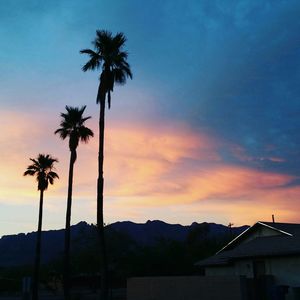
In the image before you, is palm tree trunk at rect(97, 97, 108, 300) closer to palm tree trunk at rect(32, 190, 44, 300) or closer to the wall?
the wall

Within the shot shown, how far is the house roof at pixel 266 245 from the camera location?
28.6 meters

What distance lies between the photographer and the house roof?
28.6 meters

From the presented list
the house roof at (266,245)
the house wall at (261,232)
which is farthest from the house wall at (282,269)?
the house wall at (261,232)

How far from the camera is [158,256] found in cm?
5484

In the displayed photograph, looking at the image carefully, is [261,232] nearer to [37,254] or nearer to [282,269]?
[282,269]

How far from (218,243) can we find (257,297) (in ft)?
128

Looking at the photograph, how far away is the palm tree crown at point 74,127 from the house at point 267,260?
1490cm

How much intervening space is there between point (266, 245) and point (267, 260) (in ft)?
5.25

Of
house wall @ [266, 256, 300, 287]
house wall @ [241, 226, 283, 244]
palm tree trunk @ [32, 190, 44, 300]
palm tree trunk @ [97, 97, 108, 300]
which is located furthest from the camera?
palm tree trunk @ [32, 190, 44, 300]

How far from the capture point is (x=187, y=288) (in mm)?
26281

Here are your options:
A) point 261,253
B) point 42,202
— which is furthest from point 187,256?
point 261,253

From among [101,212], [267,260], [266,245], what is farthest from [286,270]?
[101,212]

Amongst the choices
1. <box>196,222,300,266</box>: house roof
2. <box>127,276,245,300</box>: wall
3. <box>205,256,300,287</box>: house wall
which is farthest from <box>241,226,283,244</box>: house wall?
<box>127,276,245,300</box>: wall

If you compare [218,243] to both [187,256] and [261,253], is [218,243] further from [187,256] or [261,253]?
[261,253]
